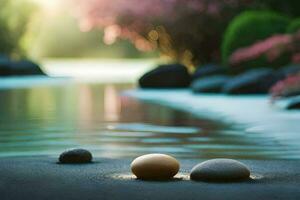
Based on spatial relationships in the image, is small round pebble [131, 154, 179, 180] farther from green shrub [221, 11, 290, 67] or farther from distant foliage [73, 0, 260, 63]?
distant foliage [73, 0, 260, 63]

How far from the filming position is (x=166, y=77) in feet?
89.6

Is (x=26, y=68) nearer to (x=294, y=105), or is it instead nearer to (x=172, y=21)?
(x=172, y=21)

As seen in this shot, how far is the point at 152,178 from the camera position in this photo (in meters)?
8.27

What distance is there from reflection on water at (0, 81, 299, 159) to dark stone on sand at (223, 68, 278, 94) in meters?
2.70

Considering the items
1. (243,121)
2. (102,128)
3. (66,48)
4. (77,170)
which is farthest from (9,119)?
(66,48)

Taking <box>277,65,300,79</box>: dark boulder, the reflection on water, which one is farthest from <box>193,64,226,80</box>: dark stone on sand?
the reflection on water

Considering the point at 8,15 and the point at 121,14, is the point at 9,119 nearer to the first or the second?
the point at 121,14

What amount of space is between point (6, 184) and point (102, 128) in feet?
21.7

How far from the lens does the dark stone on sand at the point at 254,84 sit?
75.2 ft

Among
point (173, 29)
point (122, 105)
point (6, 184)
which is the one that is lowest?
point (6, 184)

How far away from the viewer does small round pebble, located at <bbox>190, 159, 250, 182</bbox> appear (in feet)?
26.5

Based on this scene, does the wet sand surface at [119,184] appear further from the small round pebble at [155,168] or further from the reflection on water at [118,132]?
the reflection on water at [118,132]

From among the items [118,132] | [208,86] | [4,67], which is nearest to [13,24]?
[4,67]

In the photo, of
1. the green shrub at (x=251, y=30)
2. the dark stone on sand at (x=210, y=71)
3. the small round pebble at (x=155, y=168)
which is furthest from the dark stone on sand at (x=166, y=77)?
the small round pebble at (x=155, y=168)
